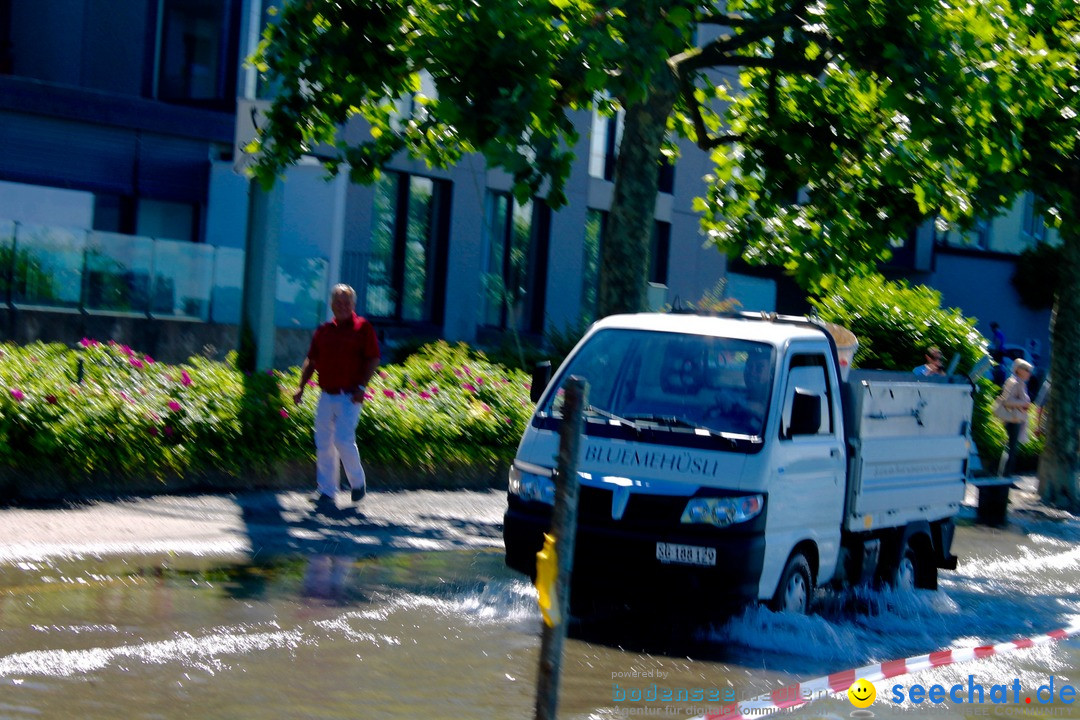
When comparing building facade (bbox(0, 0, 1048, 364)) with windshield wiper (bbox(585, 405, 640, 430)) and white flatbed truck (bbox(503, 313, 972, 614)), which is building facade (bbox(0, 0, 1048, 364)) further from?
windshield wiper (bbox(585, 405, 640, 430))

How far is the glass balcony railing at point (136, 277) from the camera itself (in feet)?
58.6

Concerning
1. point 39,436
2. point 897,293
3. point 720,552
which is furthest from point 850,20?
point 897,293

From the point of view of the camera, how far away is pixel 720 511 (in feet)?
27.5

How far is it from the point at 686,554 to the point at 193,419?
218 inches

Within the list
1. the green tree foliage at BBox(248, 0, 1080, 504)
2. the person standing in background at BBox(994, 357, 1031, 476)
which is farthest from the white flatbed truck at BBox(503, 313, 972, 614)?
the person standing in background at BBox(994, 357, 1031, 476)

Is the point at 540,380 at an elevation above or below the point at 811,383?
below

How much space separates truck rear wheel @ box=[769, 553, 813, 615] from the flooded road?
0.12 meters

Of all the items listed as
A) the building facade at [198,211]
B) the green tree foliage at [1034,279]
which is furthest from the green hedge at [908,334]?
the green tree foliage at [1034,279]

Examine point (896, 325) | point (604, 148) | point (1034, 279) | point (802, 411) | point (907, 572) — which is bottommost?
point (907, 572)

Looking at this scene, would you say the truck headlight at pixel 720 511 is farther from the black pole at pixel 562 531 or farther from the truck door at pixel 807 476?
the black pole at pixel 562 531

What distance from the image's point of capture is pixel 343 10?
43.9 feet

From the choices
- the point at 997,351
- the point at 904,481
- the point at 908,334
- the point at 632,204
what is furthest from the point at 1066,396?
the point at 997,351

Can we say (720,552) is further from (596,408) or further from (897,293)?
(897,293)

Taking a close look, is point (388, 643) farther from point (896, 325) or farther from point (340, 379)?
point (896, 325)
